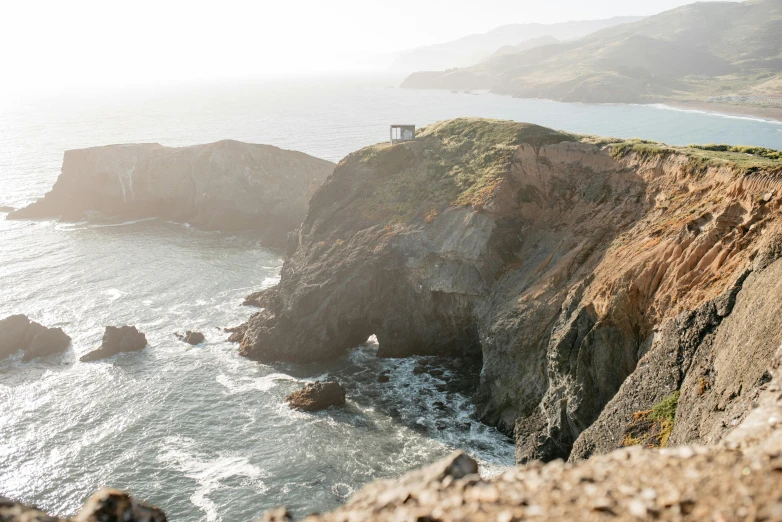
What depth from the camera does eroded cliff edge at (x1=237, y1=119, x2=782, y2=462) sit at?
24.6m

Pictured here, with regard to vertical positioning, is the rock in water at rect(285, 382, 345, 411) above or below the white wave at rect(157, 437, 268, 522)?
above

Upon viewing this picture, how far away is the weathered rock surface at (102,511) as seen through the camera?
972 centimetres

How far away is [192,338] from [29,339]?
12.6 metres

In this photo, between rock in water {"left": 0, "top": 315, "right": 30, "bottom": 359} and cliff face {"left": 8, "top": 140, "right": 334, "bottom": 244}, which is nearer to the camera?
rock in water {"left": 0, "top": 315, "right": 30, "bottom": 359}

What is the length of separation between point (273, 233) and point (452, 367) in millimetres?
39144

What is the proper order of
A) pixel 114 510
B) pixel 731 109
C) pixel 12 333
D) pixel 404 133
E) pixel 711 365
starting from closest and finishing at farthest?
1. pixel 114 510
2. pixel 711 365
3. pixel 12 333
4. pixel 404 133
5. pixel 731 109

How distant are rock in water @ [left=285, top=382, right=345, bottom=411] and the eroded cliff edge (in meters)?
6.46

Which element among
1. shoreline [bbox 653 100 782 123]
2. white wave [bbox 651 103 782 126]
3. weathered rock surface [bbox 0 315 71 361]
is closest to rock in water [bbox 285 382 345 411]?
weathered rock surface [bbox 0 315 71 361]

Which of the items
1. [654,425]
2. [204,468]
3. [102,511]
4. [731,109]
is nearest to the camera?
[102,511]

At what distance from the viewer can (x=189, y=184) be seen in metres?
83.8

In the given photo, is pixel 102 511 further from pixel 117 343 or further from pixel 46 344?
pixel 46 344

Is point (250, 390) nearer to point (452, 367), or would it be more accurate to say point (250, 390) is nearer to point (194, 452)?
point (194, 452)

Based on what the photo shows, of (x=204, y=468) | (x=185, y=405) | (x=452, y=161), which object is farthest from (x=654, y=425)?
(x=452, y=161)

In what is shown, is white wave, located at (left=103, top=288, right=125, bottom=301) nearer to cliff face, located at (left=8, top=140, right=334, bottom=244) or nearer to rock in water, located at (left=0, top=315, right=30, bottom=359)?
rock in water, located at (left=0, top=315, right=30, bottom=359)
